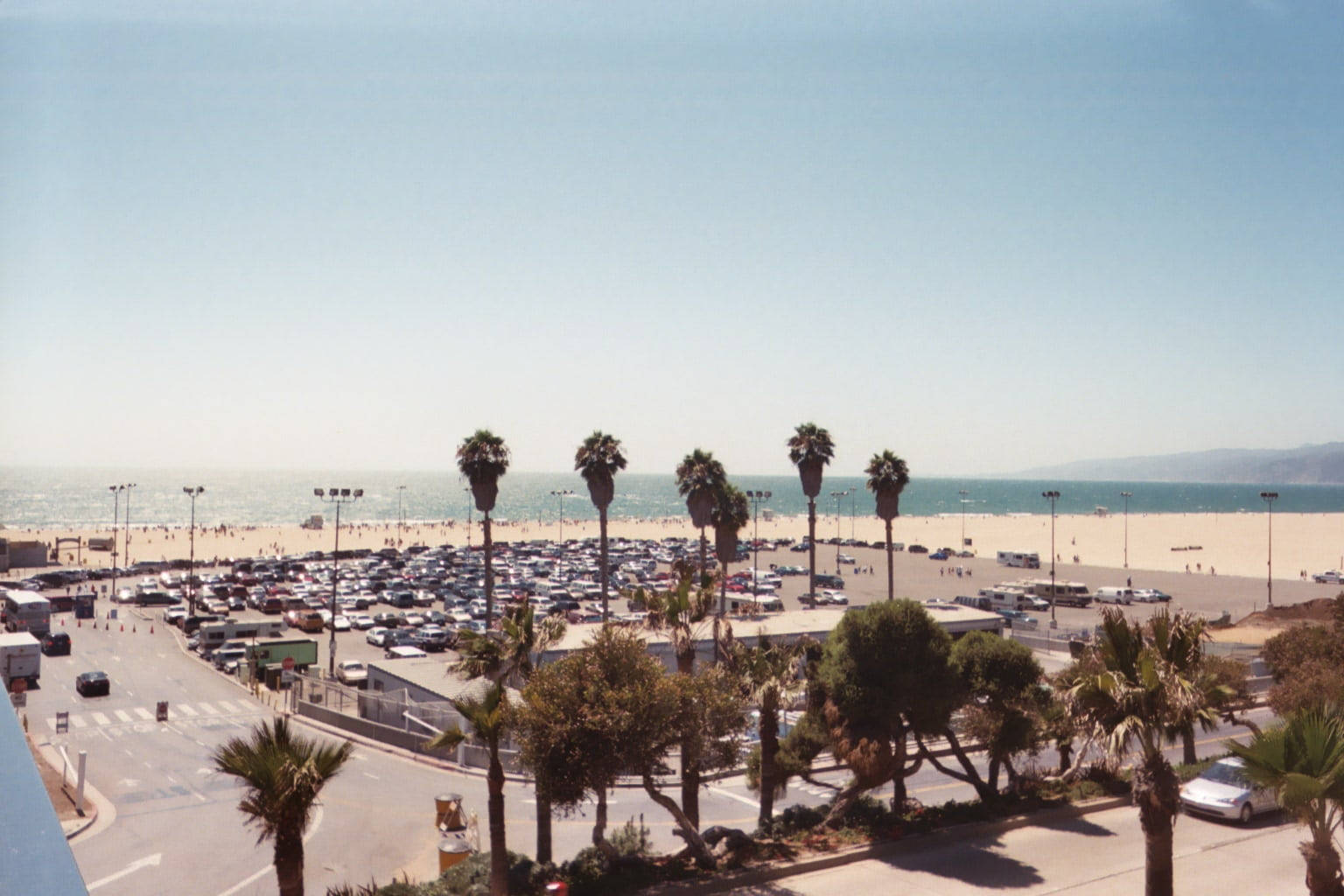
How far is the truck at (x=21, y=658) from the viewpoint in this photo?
44.8m

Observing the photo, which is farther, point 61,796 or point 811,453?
point 811,453

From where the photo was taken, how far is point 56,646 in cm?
5472

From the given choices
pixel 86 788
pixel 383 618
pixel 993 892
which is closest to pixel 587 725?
pixel 993 892

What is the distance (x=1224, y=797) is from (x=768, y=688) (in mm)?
10696

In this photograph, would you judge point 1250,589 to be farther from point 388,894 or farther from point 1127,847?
point 388,894

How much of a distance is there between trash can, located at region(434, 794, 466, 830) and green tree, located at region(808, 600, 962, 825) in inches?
315

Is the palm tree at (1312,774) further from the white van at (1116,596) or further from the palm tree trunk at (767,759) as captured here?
the white van at (1116,596)

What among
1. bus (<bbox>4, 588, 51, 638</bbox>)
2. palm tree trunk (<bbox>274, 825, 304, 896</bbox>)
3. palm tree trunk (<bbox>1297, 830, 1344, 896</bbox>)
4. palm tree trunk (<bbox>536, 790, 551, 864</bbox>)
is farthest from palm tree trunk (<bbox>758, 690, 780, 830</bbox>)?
bus (<bbox>4, 588, 51, 638</bbox>)

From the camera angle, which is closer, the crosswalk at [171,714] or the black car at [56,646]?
the crosswalk at [171,714]

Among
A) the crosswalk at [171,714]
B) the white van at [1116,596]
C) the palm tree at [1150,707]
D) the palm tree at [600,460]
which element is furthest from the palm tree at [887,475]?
the palm tree at [1150,707]

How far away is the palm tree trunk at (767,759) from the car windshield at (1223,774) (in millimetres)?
10101

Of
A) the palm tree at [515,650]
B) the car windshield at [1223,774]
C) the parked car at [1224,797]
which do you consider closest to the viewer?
the palm tree at [515,650]

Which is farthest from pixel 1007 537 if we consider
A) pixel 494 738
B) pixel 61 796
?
pixel 494 738

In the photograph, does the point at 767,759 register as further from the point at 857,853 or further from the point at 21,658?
the point at 21,658
